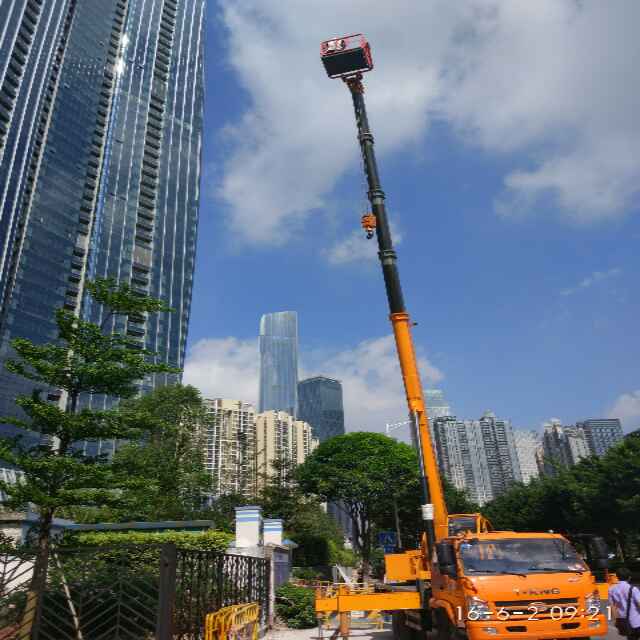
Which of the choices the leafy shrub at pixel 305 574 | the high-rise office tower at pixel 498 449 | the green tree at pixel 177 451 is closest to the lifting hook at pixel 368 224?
the green tree at pixel 177 451

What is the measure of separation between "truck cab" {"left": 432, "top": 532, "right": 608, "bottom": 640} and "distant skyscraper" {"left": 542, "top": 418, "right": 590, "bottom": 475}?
105 m

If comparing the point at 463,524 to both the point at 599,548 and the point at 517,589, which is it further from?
the point at 517,589

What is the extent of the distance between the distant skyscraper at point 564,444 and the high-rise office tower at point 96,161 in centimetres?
7704

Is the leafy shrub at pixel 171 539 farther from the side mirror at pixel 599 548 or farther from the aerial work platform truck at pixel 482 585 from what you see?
the side mirror at pixel 599 548

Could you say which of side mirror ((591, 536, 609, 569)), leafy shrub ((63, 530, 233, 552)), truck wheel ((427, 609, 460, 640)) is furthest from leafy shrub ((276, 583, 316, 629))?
side mirror ((591, 536, 609, 569))

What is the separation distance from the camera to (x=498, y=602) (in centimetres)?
770

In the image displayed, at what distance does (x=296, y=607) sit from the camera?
18969mm

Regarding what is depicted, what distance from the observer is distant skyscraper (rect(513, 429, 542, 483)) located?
136 m

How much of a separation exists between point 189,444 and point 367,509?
15410mm

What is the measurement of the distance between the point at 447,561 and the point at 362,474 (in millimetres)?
34242

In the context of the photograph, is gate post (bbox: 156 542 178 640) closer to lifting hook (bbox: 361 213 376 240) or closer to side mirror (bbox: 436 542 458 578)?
side mirror (bbox: 436 542 458 578)

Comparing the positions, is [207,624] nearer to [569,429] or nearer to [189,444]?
[189,444]

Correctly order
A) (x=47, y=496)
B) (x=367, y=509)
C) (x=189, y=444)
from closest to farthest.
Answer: (x=47, y=496) < (x=189, y=444) < (x=367, y=509)

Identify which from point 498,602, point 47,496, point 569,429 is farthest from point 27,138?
point 569,429
